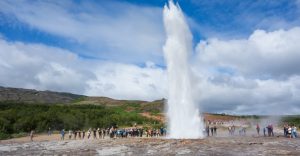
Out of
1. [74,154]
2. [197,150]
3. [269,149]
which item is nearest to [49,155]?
[74,154]

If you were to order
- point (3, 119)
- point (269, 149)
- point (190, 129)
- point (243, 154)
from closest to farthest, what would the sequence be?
1. point (243, 154)
2. point (269, 149)
3. point (190, 129)
4. point (3, 119)

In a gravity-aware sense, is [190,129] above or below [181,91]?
below

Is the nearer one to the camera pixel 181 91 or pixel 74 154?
pixel 74 154

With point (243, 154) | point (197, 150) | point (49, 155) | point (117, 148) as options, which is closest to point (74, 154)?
point (49, 155)

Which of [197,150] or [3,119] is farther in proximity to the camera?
[3,119]

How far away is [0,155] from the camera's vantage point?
2747 cm

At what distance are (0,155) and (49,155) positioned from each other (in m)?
4.42

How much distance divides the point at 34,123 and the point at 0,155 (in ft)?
138

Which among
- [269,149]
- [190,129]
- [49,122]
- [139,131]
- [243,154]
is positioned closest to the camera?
[243,154]

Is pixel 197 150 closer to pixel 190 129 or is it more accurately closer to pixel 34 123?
pixel 190 129

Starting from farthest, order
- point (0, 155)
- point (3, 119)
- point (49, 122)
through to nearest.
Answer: point (49, 122), point (3, 119), point (0, 155)

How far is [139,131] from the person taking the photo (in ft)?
161

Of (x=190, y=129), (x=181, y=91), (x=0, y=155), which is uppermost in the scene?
(x=181, y=91)

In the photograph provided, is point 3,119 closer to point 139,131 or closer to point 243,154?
point 139,131
